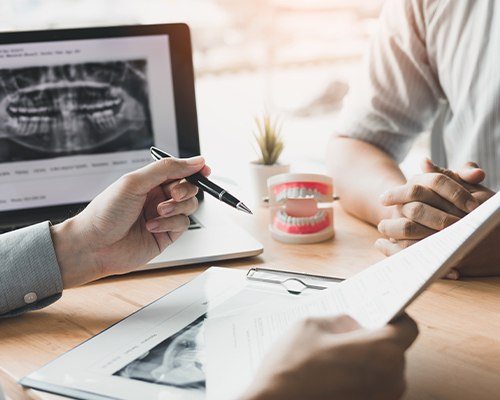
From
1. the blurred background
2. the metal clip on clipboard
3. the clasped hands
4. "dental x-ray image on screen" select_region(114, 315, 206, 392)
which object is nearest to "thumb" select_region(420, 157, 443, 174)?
the clasped hands

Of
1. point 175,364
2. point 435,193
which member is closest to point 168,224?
point 175,364

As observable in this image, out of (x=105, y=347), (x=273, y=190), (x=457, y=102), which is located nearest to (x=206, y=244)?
(x=273, y=190)

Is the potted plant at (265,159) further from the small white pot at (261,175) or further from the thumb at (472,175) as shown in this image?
the thumb at (472,175)

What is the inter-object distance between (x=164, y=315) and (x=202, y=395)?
0.20 m

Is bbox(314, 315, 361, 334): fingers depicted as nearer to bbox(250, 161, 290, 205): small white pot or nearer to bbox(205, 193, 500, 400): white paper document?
bbox(205, 193, 500, 400): white paper document

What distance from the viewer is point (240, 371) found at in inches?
25.2

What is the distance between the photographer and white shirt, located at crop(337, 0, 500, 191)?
1316 millimetres

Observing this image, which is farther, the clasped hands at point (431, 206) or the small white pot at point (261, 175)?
the small white pot at point (261, 175)

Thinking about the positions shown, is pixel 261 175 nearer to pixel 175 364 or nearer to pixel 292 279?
pixel 292 279

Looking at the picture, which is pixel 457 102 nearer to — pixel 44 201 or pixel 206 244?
pixel 206 244

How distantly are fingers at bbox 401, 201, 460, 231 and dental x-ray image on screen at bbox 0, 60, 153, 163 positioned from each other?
1.78 feet

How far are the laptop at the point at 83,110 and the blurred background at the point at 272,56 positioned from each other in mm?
746

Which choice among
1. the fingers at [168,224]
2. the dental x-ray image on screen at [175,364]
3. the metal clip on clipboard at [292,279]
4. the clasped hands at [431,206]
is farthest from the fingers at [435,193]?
the dental x-ray image on screen at [175,364]

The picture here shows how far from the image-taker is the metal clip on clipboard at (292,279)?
84 cm
